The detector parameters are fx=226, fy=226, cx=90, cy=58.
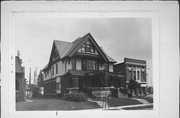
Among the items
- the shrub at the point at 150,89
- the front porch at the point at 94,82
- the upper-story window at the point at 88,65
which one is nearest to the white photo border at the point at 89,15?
the shrub at the point at 150,89

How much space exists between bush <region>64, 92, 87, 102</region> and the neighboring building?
17.1 inches

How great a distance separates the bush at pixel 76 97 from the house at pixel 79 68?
4cm

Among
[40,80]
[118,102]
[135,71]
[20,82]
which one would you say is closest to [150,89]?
[135,71]

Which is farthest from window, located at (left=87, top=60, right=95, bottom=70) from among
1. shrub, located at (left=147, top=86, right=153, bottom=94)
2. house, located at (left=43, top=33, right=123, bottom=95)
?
shrub, located at (left=147, top=86, right=153, bottom=94)

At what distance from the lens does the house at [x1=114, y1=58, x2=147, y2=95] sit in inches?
91.3

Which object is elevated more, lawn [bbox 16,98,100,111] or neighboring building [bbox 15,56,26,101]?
neighboring building [bbox 15,56,26,101]

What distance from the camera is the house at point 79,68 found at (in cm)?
230

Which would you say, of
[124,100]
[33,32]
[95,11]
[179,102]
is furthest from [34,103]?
[179,102]

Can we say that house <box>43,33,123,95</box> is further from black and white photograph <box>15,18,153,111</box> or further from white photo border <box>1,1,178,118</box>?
white photo border <box>1,1,178,118</box>

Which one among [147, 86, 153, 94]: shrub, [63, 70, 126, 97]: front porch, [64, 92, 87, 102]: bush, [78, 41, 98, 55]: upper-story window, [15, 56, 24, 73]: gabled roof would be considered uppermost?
[78, 41, 98, 55]: upper-story window

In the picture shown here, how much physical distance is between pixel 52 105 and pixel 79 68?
1.51 feet

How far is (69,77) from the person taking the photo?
2.31 meters

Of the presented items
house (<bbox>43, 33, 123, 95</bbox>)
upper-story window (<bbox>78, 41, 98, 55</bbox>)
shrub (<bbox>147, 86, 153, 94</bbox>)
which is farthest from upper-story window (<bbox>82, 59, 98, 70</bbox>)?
shrub (<bbox>147, 86, 153, 94</bbox>)

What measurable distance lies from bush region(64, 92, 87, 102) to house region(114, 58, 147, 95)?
421 mm
